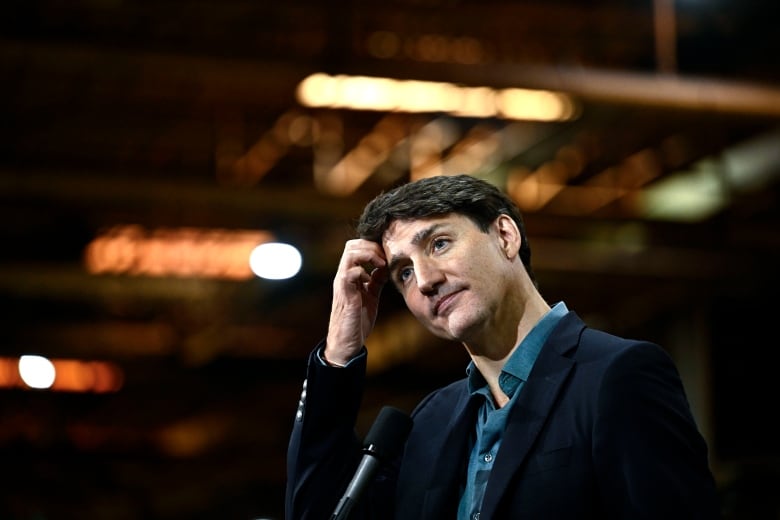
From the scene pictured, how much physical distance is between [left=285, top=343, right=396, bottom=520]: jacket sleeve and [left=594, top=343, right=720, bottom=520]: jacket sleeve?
2.06 ft

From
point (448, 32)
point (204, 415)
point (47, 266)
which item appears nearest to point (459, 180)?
point (448, 32)

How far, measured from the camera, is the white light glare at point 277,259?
33.7ft

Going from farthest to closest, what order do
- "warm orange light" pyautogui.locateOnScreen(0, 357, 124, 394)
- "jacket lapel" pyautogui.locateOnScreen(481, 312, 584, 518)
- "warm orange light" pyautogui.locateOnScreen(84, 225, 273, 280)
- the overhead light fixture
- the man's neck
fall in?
"warm orange light" pyautogui.locateOnScreen(0, 357, 124, 394) < "warm orange light" pyautogui.locateOnScreen(84, 225, 273, 280) < the overhead light fixture < the man's neck < "jacket lapel" pyautogui.locateOnScreen(481, 312, 584, 518)

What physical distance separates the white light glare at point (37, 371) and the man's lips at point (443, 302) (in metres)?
12.2

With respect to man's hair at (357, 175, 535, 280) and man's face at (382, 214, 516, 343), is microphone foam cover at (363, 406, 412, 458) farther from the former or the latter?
man's hair at (357, 175, 535, 280)

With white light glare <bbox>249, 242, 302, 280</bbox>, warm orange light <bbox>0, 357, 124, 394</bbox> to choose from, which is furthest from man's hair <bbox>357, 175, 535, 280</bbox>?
warm orange light <bbox>0, 357, 124, 394</bbox>

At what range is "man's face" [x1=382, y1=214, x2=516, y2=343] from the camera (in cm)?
280

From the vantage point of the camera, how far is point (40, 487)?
47.3 ft

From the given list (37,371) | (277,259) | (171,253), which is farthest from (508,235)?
(37,371)

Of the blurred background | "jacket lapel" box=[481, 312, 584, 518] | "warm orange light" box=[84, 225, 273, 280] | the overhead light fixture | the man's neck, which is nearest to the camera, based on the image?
"jacket lapel" box=[481, 312, 584, 518]

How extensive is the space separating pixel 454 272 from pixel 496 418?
1.01 feet

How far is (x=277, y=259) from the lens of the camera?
34.2 ft

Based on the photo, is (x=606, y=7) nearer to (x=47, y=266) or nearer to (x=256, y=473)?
(x=47, y=266)

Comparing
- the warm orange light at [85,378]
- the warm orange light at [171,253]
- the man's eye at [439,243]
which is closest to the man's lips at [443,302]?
the man's eye at [439,243]
